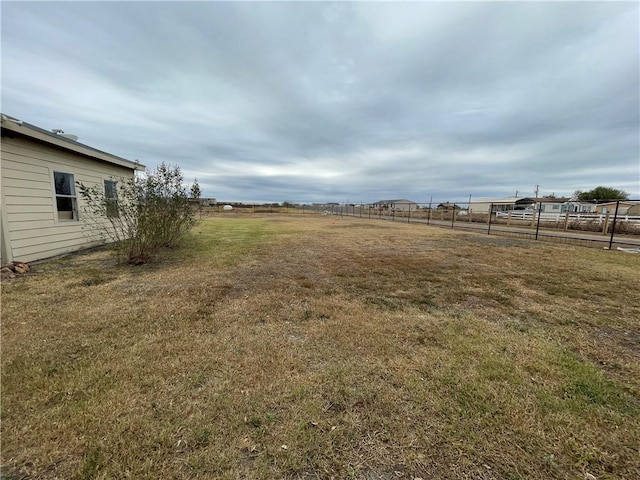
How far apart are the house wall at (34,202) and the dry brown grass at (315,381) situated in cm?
179

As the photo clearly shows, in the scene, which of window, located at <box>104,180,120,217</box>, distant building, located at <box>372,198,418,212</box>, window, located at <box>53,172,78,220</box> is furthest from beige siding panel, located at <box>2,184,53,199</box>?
distant building, located at <box>372,198,418,212</box>

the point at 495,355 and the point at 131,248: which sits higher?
the point at 131,248

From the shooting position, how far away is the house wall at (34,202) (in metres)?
5.35

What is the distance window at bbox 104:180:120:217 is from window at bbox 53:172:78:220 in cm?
77

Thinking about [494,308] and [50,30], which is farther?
[50,30]

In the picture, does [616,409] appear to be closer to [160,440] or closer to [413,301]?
[413,301]

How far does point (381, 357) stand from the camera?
2.57m

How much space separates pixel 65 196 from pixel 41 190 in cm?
74

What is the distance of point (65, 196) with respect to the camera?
6.91 m

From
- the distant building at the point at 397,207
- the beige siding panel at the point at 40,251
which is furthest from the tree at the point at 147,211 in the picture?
the distant building at the point at 397,207

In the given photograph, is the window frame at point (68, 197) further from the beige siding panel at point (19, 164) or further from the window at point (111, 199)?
the window at point (111, 199)

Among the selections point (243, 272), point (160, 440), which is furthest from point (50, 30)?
point (160, 440)

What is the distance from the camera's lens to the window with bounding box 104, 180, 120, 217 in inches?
250

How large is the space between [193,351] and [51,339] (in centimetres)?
156
